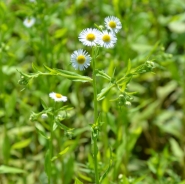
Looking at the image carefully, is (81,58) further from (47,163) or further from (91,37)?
(47,163)

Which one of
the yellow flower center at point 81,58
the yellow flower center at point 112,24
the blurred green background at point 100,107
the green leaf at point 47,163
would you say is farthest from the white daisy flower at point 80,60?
the blurred green background at point 100,107

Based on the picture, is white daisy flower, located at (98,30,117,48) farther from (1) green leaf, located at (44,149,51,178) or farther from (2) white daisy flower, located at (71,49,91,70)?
(1) green leaf, located at (44,149,51,178)

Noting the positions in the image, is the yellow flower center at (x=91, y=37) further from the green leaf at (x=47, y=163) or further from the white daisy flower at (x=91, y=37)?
the green leaf at (x=47, y=163)

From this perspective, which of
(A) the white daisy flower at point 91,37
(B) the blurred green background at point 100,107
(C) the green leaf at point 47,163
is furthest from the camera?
(B) the blurred green background at point 100,107

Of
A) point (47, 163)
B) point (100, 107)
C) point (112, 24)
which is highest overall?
point (100, 107)

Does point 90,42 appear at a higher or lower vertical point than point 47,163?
higher

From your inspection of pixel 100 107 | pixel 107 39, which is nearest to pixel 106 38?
pixel 107 39

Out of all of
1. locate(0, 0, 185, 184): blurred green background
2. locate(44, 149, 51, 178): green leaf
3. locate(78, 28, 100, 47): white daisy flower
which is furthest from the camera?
Answer: locate(0, 0, 185, 184): blurred green background

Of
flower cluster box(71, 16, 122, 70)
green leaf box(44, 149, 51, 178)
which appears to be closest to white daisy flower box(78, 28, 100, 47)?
flower cluster box(71, 16, 122, 70)
